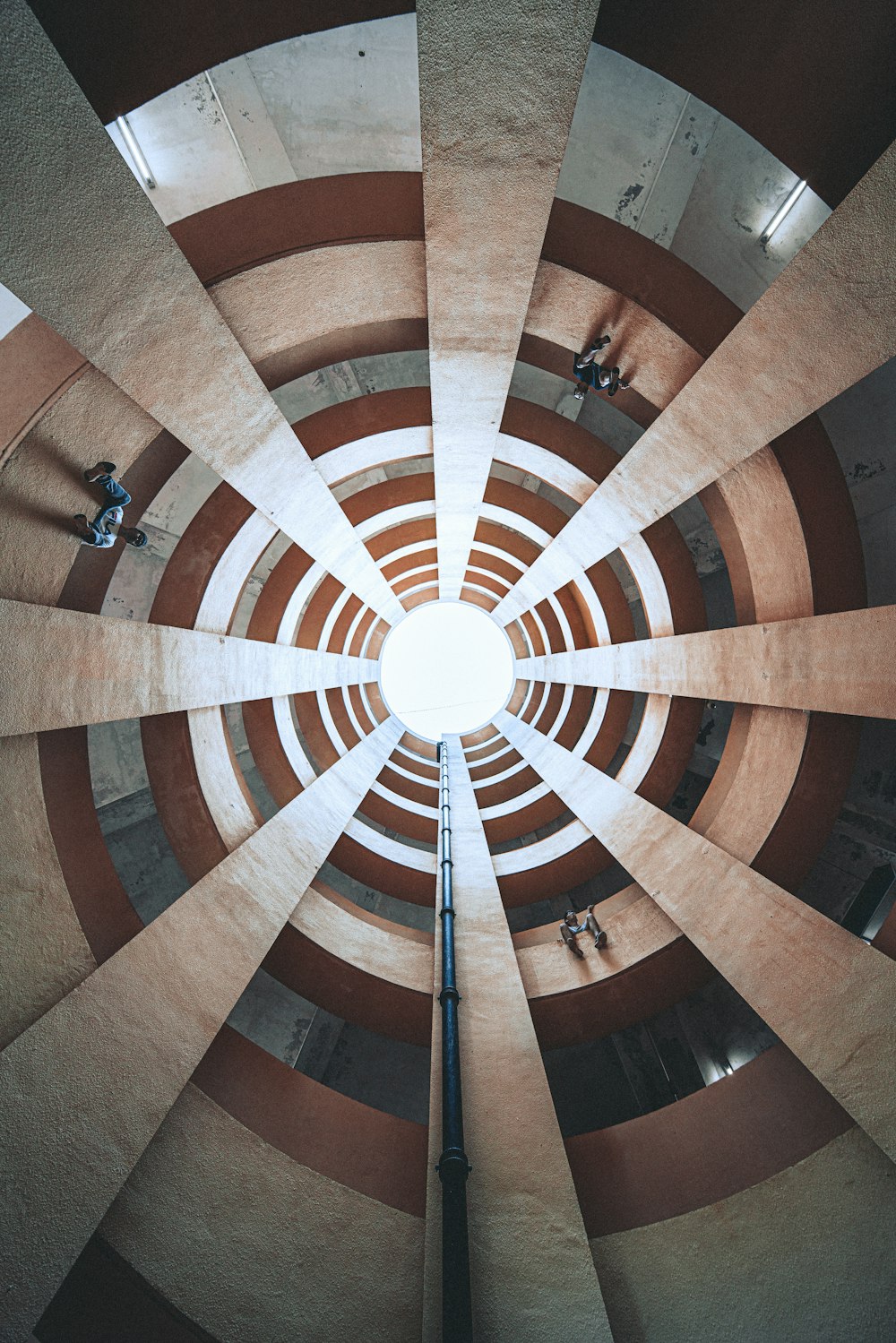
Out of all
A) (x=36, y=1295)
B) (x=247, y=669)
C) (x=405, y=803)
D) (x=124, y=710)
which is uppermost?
(x=247, y=669)

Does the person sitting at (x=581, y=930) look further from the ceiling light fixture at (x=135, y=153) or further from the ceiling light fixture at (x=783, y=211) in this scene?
the ceiling light fixture at (x=135, y=153)

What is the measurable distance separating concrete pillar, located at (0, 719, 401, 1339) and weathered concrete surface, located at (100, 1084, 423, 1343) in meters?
0.57

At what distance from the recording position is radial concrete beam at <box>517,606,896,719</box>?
5.35 m

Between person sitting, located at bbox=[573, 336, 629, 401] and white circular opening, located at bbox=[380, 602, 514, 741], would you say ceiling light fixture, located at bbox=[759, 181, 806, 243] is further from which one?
white circular opening, located at bbox=[380, 602, 514, 741]

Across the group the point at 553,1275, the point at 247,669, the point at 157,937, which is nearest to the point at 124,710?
the point at 157,937

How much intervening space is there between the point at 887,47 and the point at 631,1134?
967 centimetres

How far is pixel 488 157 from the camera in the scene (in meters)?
4.31

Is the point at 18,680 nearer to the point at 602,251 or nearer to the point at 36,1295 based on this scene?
the point at 36,1295

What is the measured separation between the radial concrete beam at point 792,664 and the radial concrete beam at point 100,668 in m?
6.72

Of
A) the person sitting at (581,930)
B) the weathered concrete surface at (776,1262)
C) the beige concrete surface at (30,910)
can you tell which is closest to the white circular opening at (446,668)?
the person sitting at (581,930)

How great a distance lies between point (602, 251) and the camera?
570cm

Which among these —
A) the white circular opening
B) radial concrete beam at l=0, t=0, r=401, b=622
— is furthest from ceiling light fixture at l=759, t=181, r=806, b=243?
the white circular opening

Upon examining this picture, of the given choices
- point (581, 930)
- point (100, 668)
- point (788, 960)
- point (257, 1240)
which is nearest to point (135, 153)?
point (100, 668)

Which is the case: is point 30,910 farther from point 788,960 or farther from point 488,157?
point 788,960
